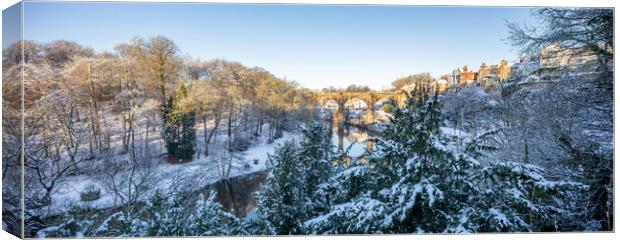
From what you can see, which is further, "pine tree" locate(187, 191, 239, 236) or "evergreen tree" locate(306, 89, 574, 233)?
"pine tree" locate(187, 191, 239, 236)

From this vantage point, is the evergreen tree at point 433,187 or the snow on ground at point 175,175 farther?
the snow on ground at point 175,175

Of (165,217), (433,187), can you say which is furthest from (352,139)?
(165,217)

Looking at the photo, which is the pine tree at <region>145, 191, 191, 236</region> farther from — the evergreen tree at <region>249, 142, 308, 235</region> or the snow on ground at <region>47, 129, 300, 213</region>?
the evergreen tree at <region>249, 142, 308, 235</region>

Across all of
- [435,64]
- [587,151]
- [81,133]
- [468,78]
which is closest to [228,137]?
[81,133]

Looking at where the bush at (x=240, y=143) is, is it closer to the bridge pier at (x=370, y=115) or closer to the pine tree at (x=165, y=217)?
the pine tree at (x=165, y=217)

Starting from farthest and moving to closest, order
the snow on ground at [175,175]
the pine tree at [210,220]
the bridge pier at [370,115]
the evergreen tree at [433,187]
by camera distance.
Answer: the bridge pier at [370,115]
the pine tree at [210,220]
the snow on ground at [175,175]
the evergreen tree at [433,187]

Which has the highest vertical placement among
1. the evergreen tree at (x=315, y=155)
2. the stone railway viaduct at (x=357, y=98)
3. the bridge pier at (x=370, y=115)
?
the stone railway viaduct at (x=357, y=98)

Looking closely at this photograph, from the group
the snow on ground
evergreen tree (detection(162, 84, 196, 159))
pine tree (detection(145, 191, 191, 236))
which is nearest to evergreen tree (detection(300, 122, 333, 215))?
the snow on ground

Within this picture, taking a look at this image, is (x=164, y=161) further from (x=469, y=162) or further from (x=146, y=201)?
(x=469, y=162)

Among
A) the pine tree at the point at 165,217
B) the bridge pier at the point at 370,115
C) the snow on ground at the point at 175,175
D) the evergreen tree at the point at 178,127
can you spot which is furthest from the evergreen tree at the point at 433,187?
the evergreen tree at the point at 178,127
